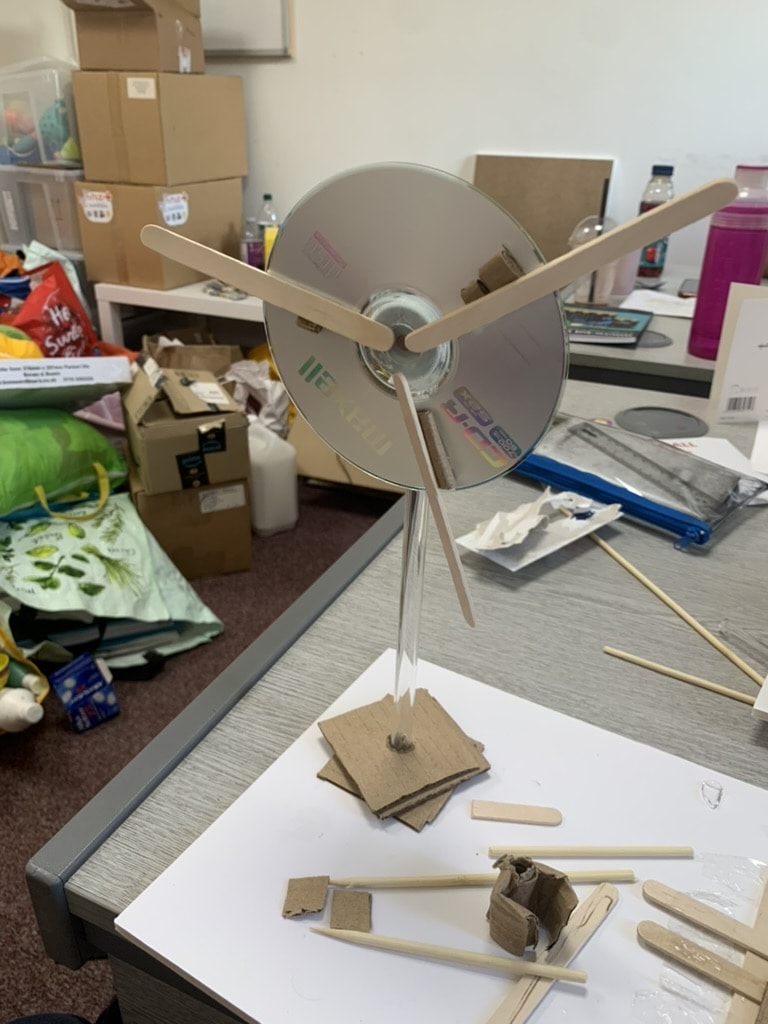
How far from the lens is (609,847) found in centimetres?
55

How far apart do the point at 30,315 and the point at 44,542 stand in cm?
62

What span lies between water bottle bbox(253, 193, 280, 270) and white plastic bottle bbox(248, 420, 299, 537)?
1.94 ft

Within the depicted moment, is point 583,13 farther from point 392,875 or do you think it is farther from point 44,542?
point 392,875

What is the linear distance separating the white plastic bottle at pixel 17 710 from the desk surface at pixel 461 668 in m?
0.90

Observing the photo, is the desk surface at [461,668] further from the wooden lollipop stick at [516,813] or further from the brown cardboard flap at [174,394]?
the brown cardboard flap at [174,394]

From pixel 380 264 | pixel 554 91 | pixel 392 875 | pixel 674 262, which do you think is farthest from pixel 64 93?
pixel 392 875

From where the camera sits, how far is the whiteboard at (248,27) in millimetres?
2551

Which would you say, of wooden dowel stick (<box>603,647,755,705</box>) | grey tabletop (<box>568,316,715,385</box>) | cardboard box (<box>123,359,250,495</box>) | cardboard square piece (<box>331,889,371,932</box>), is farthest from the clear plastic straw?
cardboard box (<box>123,359,250,495</box>)

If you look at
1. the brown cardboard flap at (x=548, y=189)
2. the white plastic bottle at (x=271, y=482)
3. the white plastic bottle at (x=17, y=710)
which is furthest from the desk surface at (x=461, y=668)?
the brown cardboard flap at (x=548, y=189)

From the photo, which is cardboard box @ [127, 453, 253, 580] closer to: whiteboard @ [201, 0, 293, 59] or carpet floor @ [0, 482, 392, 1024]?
carpet floor @ [0, 482, 392, 1024]

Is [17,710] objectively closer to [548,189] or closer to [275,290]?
[275,290]

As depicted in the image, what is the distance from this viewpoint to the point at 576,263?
1.27 ft

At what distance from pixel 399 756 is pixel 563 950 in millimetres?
175

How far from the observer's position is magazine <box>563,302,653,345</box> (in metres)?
1.62
